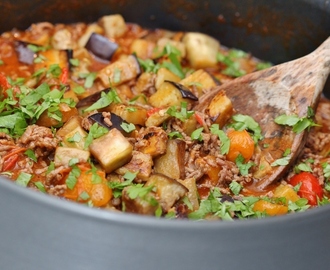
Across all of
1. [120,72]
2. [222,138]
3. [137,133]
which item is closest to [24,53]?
[120,72]

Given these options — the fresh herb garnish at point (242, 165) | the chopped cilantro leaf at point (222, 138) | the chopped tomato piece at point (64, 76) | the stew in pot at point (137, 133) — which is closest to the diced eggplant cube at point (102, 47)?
the stew in pot at point (137, 133)

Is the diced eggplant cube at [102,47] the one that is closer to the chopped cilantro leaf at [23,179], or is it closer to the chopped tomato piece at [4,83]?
the chopped tomato piece at [4,83]

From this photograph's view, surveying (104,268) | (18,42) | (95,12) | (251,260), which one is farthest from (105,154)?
(95,12)

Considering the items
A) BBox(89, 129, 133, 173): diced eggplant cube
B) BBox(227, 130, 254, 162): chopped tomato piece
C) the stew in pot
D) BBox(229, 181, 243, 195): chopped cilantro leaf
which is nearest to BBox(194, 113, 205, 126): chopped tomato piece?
the stew in pot

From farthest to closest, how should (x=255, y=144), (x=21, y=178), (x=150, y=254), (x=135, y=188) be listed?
(x=255, y=144)
(x=21, y=178)
(x=135, y=188)
(x=150, y=254)

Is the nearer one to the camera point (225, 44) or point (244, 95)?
point (244, 95)

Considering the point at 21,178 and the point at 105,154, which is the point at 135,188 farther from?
the point at 21,178
